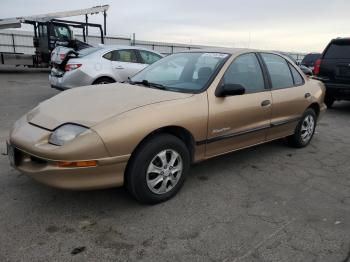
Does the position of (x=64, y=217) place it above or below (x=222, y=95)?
below

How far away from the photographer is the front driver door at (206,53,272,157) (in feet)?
12.4

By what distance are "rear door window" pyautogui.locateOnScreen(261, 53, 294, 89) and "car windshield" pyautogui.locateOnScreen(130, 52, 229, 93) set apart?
0.84m

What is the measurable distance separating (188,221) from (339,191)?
6.16 feet

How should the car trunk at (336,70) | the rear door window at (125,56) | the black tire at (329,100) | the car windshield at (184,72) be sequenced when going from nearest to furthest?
the car windshield at (184,72) < the car trunk at (336,70) < the rear door window at (125,56) < the black tire at (329,100)

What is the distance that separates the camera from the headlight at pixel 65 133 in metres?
2.92

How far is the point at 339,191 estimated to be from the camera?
3.90 m

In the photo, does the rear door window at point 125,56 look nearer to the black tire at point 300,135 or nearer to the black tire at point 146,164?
Answer: the black tire at point 300,135

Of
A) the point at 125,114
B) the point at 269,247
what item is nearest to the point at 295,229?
the point at 269,247

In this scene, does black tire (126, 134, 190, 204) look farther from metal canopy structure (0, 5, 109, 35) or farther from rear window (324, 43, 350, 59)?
metal canopy structure (0, 5, 109, 35)

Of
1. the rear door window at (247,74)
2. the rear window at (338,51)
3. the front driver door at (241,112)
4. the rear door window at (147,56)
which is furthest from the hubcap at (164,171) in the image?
the rear window at (338,51)

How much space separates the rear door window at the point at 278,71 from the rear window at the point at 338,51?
410 cm

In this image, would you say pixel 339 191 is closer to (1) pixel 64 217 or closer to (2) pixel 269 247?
(2) pixel 269 247

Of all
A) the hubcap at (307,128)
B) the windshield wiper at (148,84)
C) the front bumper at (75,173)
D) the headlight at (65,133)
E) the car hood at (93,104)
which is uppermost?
the windshield wiper at (148,84)

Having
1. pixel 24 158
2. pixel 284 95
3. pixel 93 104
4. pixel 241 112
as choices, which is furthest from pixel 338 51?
pixel 24 158
